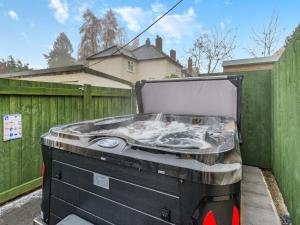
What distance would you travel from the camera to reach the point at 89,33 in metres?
25.3

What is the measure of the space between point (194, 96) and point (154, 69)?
1717cm

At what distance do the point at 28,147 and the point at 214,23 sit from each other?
15.9 meters

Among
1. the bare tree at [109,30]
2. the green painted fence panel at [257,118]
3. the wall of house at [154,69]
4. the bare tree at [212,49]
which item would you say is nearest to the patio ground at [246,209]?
the green painted fence panel at [257,118]

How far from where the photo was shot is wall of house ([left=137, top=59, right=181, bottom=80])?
1959 cm

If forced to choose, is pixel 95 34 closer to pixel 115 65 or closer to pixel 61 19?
pixel 61 19

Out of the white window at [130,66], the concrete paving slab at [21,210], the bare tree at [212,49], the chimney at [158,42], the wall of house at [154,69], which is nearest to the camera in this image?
the concrete paving slab at [21,210]

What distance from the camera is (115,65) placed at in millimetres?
17812

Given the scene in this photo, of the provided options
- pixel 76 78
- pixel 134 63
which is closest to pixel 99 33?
pixel 134 63

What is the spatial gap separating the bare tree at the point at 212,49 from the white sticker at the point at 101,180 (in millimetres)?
16079

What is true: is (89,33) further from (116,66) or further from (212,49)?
(212,49)

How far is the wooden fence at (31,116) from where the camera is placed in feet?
9.89

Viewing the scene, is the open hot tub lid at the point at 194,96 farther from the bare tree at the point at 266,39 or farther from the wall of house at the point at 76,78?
the bare tree at the point at 266,39

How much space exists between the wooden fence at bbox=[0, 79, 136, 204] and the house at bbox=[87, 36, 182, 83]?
13.7 meters

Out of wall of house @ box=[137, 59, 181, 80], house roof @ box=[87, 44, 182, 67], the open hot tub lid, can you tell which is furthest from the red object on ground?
wall of house @ box=[137, 59, 181, 80]
